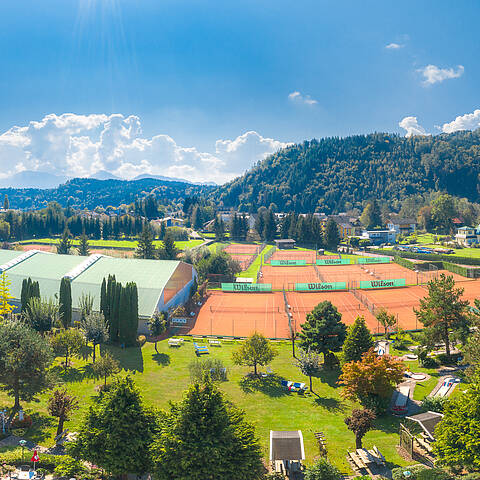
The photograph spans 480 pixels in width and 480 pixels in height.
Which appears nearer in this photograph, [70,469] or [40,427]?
[70,469]

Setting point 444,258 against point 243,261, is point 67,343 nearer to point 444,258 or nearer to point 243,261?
point 243,261

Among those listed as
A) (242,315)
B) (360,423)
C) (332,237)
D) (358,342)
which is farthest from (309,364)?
(332,237)

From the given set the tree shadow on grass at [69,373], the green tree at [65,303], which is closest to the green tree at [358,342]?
the tree shadow on grass at [69,373]

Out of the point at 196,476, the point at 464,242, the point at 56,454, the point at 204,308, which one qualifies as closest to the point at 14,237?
the point at 204,308

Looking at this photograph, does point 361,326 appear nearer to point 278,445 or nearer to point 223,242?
point 278,445

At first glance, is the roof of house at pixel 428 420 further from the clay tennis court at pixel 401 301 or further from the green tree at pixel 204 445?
the clay tennis court at pixel 401 301

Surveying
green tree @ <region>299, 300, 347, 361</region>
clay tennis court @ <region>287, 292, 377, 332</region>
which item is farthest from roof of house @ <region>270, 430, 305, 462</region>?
clay tennis court @ <region>287, 292, 377, 332</region>

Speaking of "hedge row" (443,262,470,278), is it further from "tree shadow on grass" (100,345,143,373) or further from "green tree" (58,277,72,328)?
"green tree" (58,277,72,328)
